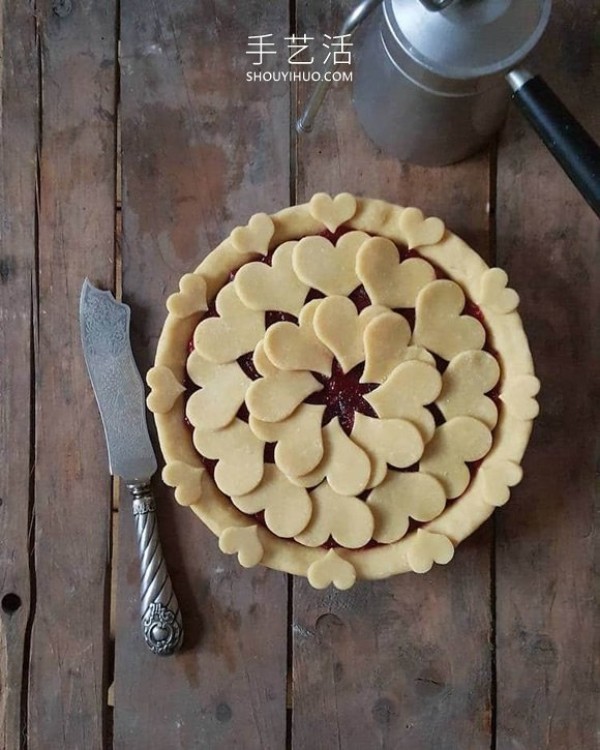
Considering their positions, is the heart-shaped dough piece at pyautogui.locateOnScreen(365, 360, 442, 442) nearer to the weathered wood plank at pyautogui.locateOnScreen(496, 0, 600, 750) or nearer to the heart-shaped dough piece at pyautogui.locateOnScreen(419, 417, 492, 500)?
the heart-shaped dough piece at pyautogui.locateOnScreen(419, 417, 492, 500)

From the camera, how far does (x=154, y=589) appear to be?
76 cm

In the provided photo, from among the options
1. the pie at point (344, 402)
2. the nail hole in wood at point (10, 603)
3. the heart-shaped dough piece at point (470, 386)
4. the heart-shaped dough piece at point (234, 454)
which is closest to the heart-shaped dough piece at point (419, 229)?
the pie at point (344, 402)

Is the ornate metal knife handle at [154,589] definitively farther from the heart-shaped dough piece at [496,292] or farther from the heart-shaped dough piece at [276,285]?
the heart-shaped dough piece at [496,292]

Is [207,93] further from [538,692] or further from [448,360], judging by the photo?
[538,692]

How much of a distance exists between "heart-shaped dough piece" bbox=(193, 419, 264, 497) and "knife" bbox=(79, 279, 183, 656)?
9 cm

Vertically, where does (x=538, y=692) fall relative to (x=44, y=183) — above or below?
below

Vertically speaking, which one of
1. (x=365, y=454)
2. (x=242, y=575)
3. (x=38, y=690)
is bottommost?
(x=38, y=690)

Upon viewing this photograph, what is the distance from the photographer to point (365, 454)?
0.70 m

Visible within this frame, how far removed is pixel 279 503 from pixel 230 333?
0.49 feet

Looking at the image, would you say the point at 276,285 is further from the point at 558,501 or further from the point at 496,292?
the point at 558,501

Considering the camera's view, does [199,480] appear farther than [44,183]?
No

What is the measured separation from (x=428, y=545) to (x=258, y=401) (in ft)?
0.61

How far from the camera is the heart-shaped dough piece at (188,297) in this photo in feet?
2.33

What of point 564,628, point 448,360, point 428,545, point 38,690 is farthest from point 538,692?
point 38,690
